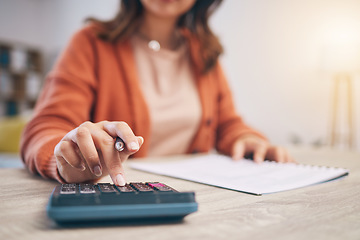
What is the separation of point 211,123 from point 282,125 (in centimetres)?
185

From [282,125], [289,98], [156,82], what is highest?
[156,82]

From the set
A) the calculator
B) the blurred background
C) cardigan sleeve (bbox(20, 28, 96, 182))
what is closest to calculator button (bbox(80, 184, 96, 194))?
the calculator

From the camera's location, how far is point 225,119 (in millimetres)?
1244

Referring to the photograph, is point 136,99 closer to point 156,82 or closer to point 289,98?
point 156,82

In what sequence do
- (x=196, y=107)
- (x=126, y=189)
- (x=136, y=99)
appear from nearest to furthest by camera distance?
(x=126, y=189) → (x=136, y=99) → (x=196, y=107)

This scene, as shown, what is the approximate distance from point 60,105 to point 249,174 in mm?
468

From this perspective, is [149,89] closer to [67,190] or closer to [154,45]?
[154,45]

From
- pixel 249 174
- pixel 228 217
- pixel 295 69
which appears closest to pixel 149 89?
pixel 249 174

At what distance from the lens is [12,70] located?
4.34 metres

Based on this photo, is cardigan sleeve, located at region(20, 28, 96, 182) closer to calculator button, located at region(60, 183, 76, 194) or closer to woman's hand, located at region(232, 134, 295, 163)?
calculator button, located at region(60, 183, 76, 194)

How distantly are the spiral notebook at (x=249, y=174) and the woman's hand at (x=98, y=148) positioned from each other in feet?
0.56

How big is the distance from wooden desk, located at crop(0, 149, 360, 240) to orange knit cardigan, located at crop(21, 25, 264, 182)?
6.8 inches

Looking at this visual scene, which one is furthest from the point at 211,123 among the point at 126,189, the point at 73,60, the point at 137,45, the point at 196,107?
the point at 126,189

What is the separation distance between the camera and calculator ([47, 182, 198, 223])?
290 mm
